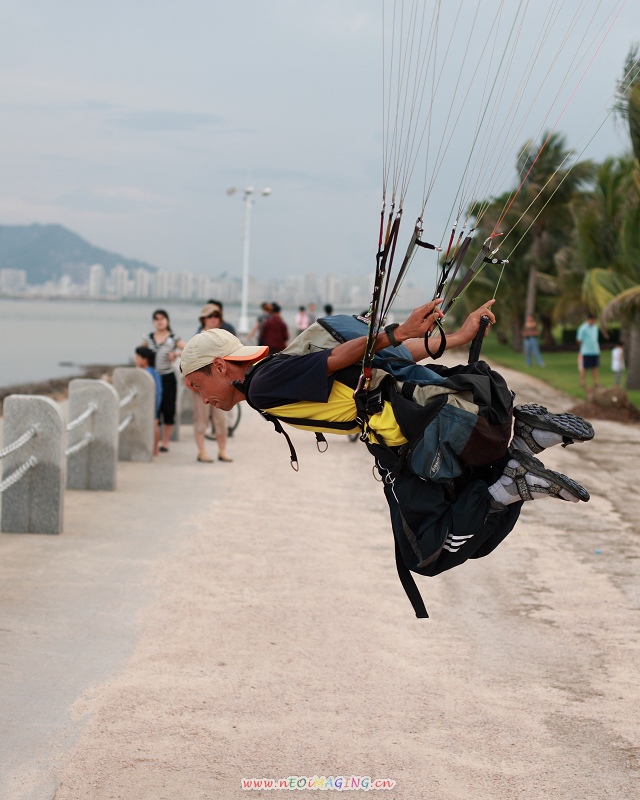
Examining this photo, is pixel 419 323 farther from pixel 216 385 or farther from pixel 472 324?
pixel 216 385

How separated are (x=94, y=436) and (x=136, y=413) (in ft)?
8.27

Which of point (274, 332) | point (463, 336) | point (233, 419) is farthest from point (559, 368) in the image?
point (463, 336)

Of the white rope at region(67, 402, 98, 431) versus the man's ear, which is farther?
the white rope at region(67, 402, 98, 431)

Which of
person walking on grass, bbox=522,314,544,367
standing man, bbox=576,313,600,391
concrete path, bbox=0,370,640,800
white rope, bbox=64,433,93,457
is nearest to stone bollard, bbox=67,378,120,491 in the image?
white rope, bbox=64,433,93,457

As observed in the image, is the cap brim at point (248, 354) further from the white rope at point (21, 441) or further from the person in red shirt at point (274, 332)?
the person in red shirt at point (274, 332)

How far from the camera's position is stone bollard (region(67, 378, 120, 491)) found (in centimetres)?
1221

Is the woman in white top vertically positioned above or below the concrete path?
above

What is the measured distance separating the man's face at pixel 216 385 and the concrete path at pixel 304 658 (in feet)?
6.05

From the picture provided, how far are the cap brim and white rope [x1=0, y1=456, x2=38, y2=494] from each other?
5.16 meters

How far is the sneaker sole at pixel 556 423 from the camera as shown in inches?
177

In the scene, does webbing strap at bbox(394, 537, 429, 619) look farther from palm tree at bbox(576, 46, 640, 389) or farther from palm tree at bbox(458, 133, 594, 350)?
palm tree at bbox(458, 133, 594, 350)

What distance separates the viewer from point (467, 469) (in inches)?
180

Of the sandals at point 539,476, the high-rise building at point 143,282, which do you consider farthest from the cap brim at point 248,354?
the high-rise building at point 143,282

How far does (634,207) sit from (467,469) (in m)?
21.8
